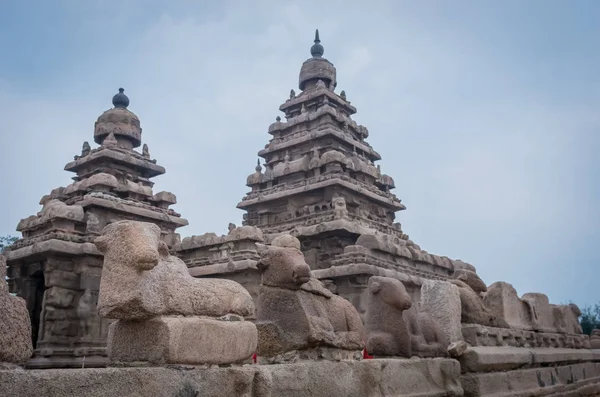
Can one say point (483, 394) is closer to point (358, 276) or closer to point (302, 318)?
point (302, 318)

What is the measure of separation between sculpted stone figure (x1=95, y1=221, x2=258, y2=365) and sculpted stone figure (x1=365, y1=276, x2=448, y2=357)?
245 centimetres

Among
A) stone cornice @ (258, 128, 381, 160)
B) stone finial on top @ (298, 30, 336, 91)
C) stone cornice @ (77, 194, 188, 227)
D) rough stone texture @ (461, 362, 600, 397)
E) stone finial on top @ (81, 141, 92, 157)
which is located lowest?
rough stone texture @ (461, 362, 600, 397)

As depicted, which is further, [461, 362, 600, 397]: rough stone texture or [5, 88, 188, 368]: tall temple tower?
[5, 88, 188, 368]: tall temple tower

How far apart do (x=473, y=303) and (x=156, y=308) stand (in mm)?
5352

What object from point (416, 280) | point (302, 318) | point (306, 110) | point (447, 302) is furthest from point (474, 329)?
point (306, 110)

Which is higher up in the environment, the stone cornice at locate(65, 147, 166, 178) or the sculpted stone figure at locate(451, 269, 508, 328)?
the stone cornice at locate(65, 147, 166, 178)

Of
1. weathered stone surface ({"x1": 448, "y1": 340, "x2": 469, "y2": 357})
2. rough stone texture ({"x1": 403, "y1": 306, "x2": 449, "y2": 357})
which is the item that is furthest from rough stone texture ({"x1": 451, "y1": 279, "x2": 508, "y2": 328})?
rough stone texture ({"x1": 403, "y1": 306, "x2": 449, "y2": 357})

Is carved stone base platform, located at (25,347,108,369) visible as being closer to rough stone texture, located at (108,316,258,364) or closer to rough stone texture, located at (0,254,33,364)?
rough stone texture, located at (108,316,258,364)

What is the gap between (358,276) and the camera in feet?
44.2

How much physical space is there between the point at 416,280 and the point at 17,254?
10567mm

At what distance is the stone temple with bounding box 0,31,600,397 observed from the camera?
10.9 ft

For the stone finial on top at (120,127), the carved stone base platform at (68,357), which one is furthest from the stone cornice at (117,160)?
the carved stone base platform at (68,357)

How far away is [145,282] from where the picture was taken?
10.9ft

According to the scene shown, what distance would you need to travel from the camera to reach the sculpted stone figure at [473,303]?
754cm
